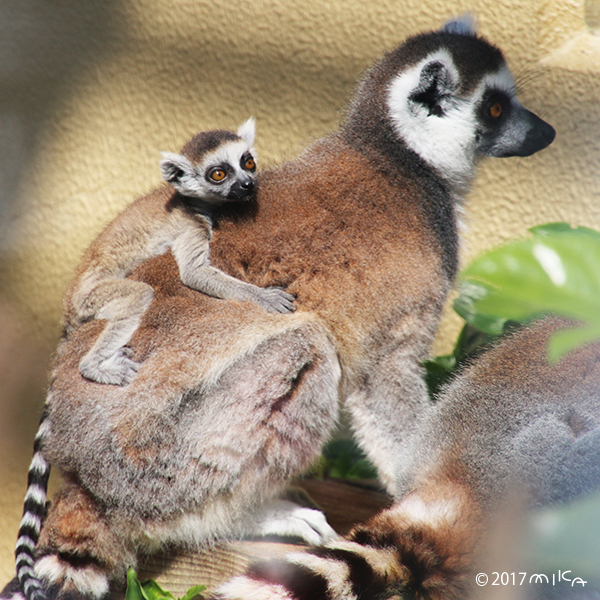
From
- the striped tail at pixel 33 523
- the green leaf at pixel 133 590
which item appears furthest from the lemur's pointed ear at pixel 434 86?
the green leaf at pixel 133 590

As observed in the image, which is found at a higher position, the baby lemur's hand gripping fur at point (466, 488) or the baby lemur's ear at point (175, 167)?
the baby lemur's ear at point (175, 167)

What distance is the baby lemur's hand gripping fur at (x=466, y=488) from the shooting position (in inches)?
41.8

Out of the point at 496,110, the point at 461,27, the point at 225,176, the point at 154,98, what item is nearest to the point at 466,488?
the point at 225,176

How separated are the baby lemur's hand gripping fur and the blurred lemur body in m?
0.26

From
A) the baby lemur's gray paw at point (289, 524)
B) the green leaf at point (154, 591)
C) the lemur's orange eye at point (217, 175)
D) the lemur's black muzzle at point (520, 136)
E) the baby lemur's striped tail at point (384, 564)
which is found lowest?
the green leaf at point (154, 591)

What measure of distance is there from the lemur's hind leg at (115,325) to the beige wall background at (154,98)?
1.05m

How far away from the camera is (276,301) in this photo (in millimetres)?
1513

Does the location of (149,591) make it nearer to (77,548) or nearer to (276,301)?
(77,548)

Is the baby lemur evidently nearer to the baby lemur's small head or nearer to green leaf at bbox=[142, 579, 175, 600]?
the baby lemur's small head

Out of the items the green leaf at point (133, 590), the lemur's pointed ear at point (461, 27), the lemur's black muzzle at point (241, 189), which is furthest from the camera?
the lemur's pointed ear at point (461, 27)

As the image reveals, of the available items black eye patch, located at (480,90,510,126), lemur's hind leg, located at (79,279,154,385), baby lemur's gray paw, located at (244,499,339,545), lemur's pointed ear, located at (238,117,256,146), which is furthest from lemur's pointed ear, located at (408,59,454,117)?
baby lemur's gray paw, located at (244,499,339,545)

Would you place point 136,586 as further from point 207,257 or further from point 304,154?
point 304,154

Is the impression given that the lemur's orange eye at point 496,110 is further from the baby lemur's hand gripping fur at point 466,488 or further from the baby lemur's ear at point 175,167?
the baby lemur's ear at point 175,167

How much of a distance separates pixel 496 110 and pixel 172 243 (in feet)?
3.40
